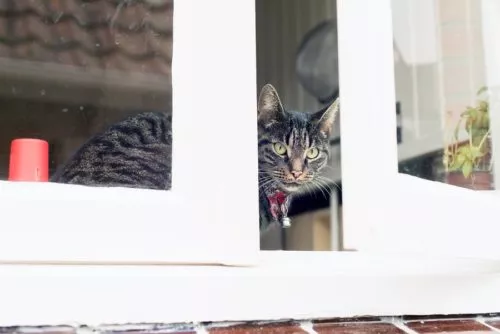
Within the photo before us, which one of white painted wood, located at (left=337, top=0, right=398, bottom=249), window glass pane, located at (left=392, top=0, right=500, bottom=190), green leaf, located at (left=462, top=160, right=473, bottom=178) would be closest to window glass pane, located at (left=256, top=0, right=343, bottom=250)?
window glass pane, located at (left=392, top=0, right=500, bottom=190)

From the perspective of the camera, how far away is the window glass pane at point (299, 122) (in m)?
1.46

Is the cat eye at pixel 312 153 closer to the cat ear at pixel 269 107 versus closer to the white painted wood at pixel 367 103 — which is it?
the cat ear at pixel 269 107

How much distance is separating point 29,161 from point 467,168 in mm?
770

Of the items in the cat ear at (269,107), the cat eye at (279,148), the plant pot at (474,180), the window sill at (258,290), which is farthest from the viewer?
the cat eye at (279,148)

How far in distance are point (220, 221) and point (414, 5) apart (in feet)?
2.11

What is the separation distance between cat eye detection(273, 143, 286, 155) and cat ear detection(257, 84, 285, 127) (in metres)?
0.06

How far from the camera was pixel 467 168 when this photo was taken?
41.8 inches

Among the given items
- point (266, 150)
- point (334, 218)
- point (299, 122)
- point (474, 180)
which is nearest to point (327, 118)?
point (299, 122)

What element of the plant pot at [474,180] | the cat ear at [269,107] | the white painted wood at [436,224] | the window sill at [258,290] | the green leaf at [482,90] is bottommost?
the window sill at [258,290]

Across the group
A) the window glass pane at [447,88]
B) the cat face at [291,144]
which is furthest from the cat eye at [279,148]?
the window glass pane at [447,88]

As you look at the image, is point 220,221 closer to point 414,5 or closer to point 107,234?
point 107,234

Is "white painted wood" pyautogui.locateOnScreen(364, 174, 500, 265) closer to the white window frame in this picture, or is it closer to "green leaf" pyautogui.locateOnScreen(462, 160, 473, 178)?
the white window frame

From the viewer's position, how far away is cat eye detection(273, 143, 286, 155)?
1472mm

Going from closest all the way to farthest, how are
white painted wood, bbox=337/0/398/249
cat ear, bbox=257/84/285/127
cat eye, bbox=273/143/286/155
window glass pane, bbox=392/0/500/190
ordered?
1. white painted wood, bbox=337/0/398/249
2. window glass pane, bbox=392/0/500/190
3. cat ear, bbox=257/84/285/127
4. cat eye, bbox=273/143/286/155
